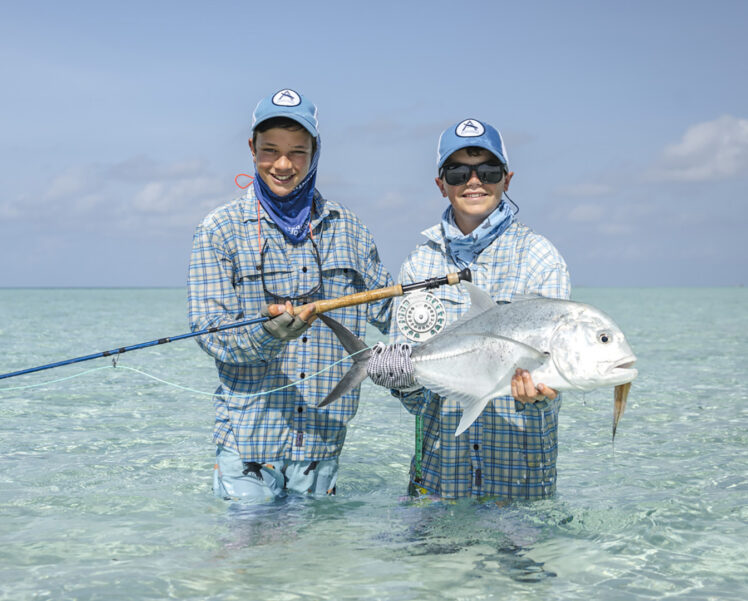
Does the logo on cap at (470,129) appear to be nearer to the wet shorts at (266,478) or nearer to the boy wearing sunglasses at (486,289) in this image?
the boy wearing sunglasses at (486,289)

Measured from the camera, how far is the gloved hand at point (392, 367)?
396cm

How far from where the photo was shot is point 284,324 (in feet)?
12.8

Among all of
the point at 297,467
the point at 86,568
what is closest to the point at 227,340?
the point at 297,467

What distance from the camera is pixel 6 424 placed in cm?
945

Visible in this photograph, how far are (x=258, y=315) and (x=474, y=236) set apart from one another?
130 cm

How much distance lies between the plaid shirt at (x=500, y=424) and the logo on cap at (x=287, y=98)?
3.46 ft

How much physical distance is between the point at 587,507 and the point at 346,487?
188cm

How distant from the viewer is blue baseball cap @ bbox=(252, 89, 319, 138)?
424cm

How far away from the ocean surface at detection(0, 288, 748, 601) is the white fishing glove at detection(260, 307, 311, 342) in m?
1.19

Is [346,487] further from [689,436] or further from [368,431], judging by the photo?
[689,436]

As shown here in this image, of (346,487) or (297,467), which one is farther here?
(346,487)

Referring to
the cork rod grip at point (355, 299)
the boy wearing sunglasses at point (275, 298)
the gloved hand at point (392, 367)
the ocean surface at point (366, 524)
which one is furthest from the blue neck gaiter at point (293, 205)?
the ocean surface at point (366, 524)

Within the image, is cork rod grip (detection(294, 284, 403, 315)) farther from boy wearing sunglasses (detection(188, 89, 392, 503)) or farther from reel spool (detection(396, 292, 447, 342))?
boy wearing sunglasses (detection(188, 89, 392, 503))

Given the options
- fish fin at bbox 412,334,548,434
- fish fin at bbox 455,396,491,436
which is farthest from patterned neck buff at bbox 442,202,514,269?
fish fin at bbox 455,396,491,436
